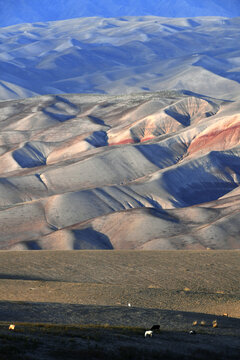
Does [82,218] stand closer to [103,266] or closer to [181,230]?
[181,230]

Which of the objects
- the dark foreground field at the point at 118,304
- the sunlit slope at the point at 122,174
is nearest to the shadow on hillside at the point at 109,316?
the dark foreground field at the point at 118,304

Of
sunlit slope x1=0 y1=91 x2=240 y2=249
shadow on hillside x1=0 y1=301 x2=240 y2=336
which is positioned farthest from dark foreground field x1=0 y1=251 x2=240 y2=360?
sunlit slope x1=0 y1=91 x2=240 y2=249

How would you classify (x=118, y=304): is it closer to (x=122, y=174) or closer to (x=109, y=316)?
(x=109, y=316)

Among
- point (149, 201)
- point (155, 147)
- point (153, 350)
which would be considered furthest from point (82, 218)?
point (153, 350)

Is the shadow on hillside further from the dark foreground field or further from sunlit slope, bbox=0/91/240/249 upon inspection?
sunlit slope, bbox=0/91/240/249

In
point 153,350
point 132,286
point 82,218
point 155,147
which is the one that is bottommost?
point 153,350

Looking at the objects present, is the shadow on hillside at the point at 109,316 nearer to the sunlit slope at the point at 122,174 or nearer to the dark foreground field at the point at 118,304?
the dark foreground field at the point at 118,304

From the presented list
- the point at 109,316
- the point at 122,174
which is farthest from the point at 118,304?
the point at 122,174
